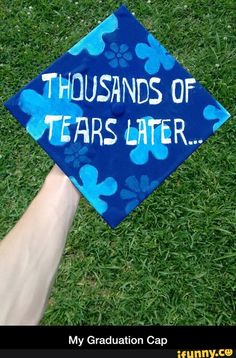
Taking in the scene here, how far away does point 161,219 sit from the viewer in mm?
2584

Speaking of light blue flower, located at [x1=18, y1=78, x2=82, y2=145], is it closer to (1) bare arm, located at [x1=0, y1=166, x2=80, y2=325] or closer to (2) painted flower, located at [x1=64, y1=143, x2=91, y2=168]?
(2) painted flower, located at [x1=64, y1=143, x2=91, y2=168]

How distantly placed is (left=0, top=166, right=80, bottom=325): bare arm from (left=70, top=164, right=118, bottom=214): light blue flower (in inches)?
2.6

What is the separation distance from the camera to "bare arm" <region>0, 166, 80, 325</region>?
162 centimetres

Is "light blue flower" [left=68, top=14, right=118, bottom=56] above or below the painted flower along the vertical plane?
above

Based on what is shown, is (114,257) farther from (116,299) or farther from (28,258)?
(28,258)

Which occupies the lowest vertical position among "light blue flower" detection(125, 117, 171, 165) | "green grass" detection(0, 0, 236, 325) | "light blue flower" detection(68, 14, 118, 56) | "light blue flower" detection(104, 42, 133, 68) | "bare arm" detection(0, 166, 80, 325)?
"green grass" detection(0, 0, 236, 325)

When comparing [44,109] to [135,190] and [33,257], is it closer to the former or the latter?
[135,190]

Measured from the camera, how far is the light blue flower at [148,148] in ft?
6.49

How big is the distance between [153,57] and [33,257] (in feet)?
3.01
